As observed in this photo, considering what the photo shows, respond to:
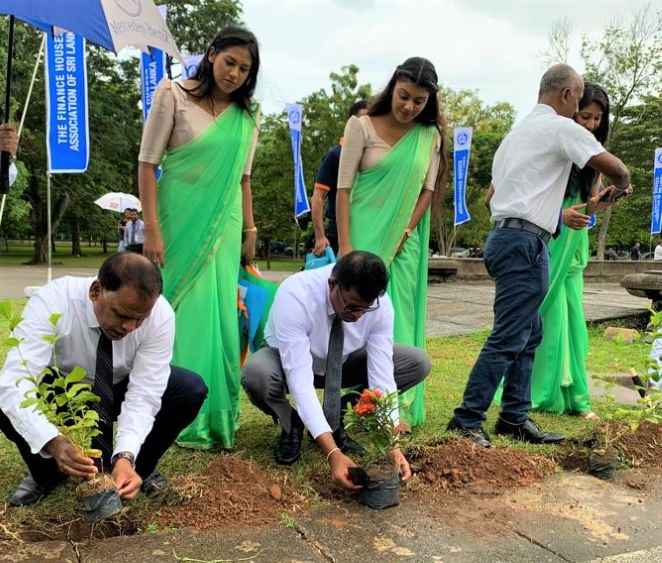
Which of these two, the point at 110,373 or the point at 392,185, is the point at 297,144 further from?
the point at 110,373

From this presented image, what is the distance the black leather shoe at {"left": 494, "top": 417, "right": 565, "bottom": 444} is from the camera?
3166 mm

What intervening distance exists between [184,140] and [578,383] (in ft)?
8.60

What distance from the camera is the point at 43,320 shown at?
2121 millimetres

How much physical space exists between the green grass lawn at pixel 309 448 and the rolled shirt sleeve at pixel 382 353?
0.44m

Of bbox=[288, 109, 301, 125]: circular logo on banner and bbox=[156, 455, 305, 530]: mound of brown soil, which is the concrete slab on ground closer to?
bbox=[156, 455, 305, 530]: mound of brown soil

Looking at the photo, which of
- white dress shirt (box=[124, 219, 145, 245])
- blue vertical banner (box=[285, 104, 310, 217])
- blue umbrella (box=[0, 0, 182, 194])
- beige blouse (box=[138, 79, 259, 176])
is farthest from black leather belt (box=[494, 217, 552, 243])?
blue vertical banner (box=[285, 104, 310, 217])

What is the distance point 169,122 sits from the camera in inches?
112

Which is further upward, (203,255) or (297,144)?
(297,144)

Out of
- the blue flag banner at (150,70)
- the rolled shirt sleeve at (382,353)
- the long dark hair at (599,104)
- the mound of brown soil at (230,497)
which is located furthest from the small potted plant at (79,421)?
the blue flag banner at (150,70)

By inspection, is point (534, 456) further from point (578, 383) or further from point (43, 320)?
point (43, 320)

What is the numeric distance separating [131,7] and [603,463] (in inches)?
125

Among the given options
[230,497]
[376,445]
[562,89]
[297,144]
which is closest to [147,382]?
[230,497]

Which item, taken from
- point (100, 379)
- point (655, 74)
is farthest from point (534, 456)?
point (655, 74)

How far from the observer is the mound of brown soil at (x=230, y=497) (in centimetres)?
220
